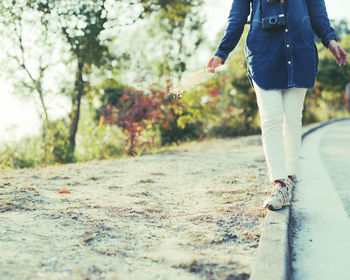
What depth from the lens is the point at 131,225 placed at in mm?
2455

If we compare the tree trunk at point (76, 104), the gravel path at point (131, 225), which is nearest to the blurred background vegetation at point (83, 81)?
the tree trunk at point (76, 104)

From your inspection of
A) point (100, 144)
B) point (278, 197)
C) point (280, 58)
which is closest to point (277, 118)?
point (280, 58)

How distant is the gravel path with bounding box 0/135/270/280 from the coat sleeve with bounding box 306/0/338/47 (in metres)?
1.30

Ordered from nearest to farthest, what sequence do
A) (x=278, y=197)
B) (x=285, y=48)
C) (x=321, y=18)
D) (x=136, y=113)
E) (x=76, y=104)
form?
1. (x=278, y=197)
2. (x=285, y=48)
3. (x=321, y=18)
4. (x=136, y=113)
5. (x=76, y=104)

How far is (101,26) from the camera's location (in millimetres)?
6645

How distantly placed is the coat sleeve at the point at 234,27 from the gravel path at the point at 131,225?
113cm

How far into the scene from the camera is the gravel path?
5.77 ft

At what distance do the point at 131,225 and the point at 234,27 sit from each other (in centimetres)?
159

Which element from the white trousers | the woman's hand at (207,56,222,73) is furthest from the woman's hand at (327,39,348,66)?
the woman's hand at (207,56,222,73)

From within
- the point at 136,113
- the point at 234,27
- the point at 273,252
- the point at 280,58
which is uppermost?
the point at 234,27

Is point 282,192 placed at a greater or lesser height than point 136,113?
lesser

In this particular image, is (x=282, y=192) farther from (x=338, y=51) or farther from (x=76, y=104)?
(x=76, y=104)

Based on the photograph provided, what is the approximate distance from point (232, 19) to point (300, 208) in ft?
4.80

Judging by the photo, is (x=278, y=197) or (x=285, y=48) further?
(x=285, y=48)
